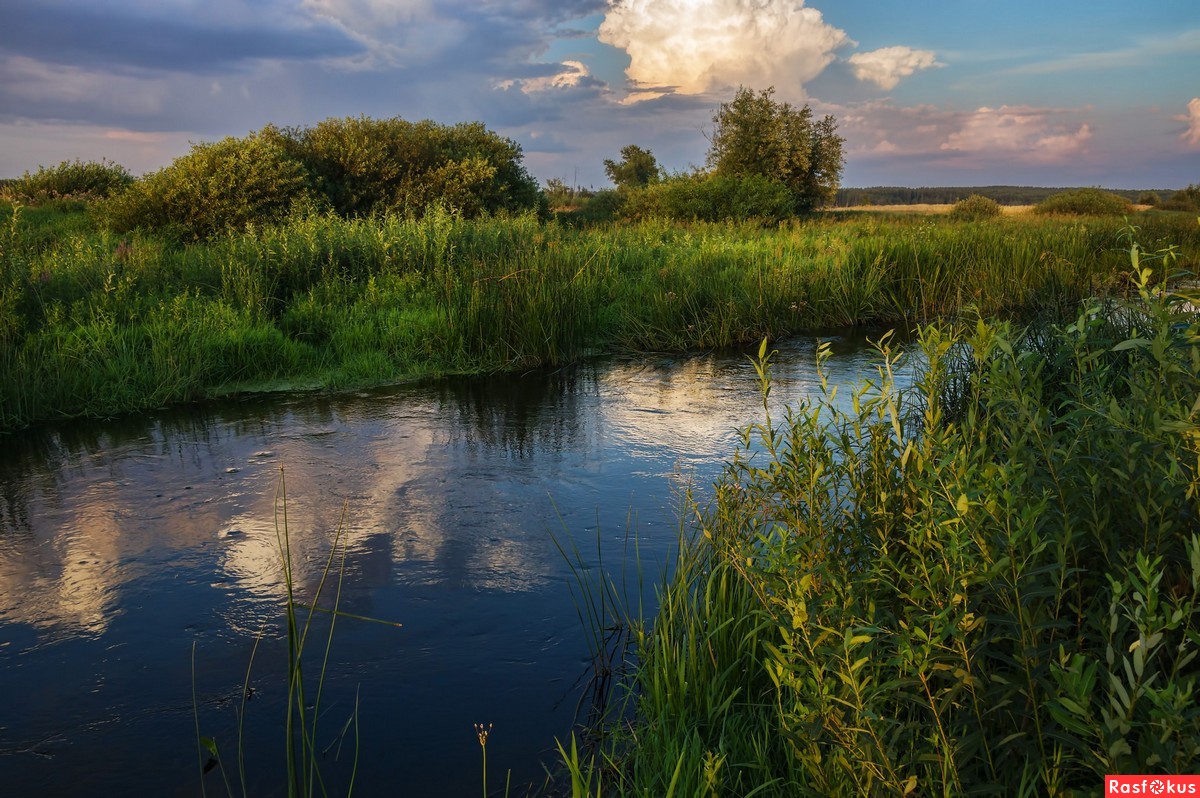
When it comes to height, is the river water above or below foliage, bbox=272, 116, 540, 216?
below

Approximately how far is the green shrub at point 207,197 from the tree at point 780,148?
1889 centimetres

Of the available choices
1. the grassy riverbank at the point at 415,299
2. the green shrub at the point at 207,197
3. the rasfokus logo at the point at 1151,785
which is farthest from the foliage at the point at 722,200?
the rasfokus logo at the point at 1151,785

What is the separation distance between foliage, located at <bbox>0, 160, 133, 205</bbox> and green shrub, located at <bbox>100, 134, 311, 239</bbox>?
6.99m

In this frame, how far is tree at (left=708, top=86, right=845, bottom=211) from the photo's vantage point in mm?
33125

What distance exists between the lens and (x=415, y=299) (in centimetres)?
1166

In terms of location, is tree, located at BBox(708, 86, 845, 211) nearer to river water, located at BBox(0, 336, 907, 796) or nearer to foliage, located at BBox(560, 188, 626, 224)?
foliage, located at BBox(560, 188, 626, 224)

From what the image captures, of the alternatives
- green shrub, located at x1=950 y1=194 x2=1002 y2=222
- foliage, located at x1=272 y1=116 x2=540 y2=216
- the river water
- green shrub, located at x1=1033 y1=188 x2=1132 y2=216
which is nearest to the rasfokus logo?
the river water

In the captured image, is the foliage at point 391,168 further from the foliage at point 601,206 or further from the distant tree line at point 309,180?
the foliage at point 601,206

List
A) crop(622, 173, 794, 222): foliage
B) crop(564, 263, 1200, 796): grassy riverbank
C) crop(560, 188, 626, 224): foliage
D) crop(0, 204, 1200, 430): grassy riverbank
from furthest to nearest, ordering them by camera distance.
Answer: crop(560, 188, 626, 224): foliage, crop(622, 173, 794, 222): foliage, crop(0, 204, 1200, 430): grassy riverbank, crop(564, 263, 1200, 796): grassy riverbank

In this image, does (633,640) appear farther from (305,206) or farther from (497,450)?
(305,206)

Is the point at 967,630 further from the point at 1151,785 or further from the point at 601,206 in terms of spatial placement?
the point at 601,206

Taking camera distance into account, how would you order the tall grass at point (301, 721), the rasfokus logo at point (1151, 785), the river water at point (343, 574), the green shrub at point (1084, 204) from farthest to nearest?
1. the green shrub at point (1084, 204)
2. the river water at point (343, 574)
3. the tall grass at point (301, 721)
4. the rasfokus logo at point (1151, 785)

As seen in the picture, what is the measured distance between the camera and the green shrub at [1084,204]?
123 feet

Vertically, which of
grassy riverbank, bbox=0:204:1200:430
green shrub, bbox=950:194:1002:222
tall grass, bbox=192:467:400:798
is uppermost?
green shrub, bbox=950:194:1002:222
